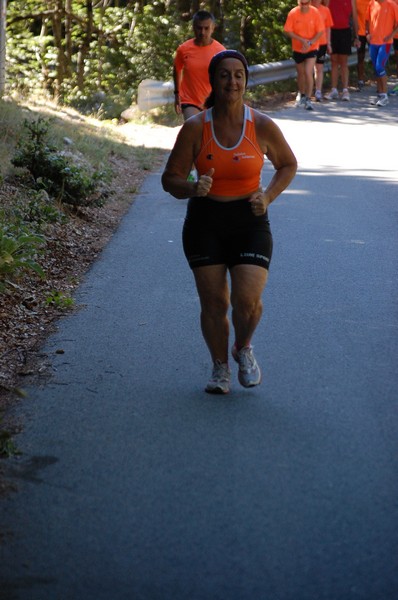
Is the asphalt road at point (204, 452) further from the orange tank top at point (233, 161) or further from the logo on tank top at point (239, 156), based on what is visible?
the logo on tank top at point (239, 156)

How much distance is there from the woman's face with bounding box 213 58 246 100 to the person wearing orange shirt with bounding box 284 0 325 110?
15804mm

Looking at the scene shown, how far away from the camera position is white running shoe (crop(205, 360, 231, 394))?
6.35m

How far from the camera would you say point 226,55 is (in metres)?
6.18

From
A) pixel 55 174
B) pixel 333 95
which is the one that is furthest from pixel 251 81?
pixel 55 174

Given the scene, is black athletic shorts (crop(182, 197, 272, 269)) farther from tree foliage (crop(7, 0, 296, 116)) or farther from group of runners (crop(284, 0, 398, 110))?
tree foliage (crop(7, 0, 296, 116))

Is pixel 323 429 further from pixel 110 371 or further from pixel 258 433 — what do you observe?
pixel 110 371

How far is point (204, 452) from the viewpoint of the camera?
5457 millimetres

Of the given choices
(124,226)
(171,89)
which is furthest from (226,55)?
(171,89)

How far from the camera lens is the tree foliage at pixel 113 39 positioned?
25.0 meters

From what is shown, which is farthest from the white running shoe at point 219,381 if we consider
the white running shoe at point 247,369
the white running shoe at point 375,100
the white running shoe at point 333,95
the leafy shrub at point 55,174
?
the white running shoe at point 333,95

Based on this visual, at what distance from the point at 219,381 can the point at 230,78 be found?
1743mm

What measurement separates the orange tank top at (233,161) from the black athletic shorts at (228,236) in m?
0.09

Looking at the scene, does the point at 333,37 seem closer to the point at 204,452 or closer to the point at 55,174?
the point at 55,174

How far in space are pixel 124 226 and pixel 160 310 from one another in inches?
140
